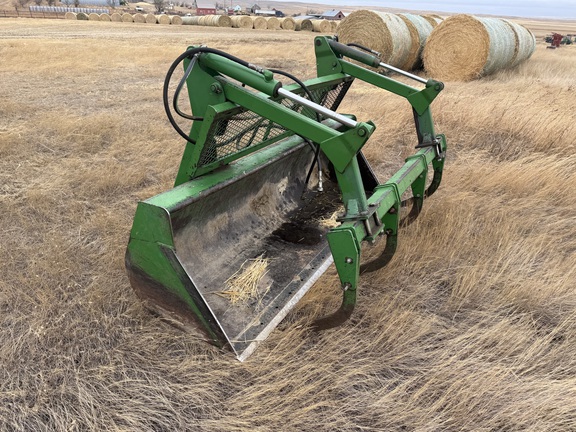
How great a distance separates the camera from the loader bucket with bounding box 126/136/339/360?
2488 mm

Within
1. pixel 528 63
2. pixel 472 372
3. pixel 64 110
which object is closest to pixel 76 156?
pixel 64 110

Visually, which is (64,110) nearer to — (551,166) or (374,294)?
(374,294)

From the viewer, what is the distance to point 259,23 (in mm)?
36188

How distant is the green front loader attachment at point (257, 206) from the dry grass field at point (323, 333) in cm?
23

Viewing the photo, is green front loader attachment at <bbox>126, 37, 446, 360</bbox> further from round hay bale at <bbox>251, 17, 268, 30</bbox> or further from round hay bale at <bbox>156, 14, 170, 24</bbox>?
round hay bale at <bbox>156, 14, 170, 24</bbox>

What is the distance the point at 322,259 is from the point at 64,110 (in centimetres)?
611

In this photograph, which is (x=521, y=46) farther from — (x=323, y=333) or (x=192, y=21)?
(x=192, y=21)

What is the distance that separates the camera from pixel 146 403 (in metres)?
2.29

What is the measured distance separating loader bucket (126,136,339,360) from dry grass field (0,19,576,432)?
176mm

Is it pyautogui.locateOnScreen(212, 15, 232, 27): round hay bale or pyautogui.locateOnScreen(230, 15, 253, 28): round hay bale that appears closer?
pyautogui.locateOnScreen(230, 15, 253, 28): round hay bale

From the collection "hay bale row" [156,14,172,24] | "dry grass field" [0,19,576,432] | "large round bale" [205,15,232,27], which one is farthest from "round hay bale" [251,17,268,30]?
"dry grass field" [0,19,576,432]

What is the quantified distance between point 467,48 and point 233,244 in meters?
9.41

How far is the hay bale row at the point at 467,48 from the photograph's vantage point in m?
10.3

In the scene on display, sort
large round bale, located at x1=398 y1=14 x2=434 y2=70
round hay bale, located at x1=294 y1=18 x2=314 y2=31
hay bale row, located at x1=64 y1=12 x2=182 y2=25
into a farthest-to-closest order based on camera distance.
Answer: hay bale row, located at x1=64 y1=12 x2=182 y2=25, round hay bale, located at x1=294 y1=18 x2=314 y2=31, large round bale, located at x1=398 y1=14 x2=434 y2=70
